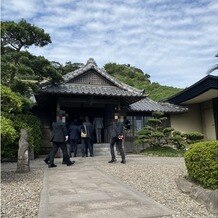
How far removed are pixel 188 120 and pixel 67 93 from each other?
1063 cm

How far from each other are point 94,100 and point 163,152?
4.77 metres

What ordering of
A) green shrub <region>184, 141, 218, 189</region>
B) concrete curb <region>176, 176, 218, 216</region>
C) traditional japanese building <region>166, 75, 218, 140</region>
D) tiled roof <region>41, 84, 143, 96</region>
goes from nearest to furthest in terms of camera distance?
concrete curb <region>176, 176, 218, 216</region>
green shrub <region>184, 141, 218, 189</region>
tiled roof <region>41, 84, 143, 96</region>
traditional japanese building <region>166, 75, 218, 140</region>

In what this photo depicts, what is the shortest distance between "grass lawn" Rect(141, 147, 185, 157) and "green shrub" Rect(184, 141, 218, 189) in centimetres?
917

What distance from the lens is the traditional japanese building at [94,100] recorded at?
54.2 feet

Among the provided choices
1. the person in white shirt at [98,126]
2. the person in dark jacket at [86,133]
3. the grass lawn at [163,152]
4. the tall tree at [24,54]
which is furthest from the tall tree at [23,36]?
the grass lawn at [163,152]

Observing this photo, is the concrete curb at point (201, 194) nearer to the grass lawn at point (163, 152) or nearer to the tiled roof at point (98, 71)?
the grass lawn at point (163, 152)

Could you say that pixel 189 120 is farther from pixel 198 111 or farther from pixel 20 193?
pixel 20 193

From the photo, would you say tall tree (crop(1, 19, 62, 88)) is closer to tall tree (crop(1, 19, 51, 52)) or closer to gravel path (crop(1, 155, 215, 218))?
tall tree (crop(1, 19, 51, 52))

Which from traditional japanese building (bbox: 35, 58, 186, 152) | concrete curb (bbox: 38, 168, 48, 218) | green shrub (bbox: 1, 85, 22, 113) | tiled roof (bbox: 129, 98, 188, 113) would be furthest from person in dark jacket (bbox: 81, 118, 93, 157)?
concrete curb (bbox: 38, 168, 48, 218)

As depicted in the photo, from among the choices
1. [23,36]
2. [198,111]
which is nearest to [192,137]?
[198,111]

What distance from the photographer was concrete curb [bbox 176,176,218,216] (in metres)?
5.27

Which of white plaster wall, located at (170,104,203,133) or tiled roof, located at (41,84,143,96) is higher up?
tiled roof, located at (41,84,143,96)

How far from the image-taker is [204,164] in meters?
6.13

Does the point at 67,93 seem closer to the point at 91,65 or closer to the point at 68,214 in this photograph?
the point at 91,65
